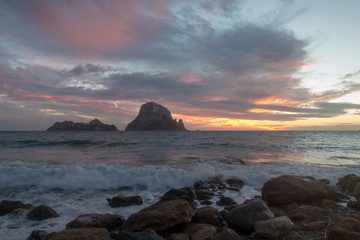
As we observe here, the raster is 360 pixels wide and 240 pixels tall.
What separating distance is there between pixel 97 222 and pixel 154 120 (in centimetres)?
14172

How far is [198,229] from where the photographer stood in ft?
16.3

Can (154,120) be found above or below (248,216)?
above

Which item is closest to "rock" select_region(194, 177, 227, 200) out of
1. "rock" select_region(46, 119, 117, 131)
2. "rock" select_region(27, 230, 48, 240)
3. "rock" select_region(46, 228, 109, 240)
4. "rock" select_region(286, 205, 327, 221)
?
"rock" select_region(286, 205, 327, 221)

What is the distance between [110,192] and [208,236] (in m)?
5.48

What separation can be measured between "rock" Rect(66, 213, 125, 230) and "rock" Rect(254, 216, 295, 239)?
3.35 m

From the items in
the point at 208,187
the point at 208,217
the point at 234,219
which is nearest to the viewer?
the point at 234,219

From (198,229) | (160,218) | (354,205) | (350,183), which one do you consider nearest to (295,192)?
(354,205)

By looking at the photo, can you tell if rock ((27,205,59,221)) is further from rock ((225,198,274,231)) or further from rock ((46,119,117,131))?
rock ((46,119,117,131))

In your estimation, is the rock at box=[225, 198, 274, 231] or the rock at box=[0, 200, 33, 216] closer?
the rock at box=[225, 198, 274, 231]

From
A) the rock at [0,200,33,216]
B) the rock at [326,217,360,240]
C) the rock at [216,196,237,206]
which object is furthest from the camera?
the rock at [216,196,237,206]

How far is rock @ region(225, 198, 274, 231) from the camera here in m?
5.01

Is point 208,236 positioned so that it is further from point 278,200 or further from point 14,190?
point 14,190

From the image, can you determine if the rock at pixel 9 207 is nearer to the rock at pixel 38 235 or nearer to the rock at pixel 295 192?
the rock at pixel 38 235

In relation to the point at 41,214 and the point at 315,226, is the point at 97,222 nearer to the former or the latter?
the point at 41,214
